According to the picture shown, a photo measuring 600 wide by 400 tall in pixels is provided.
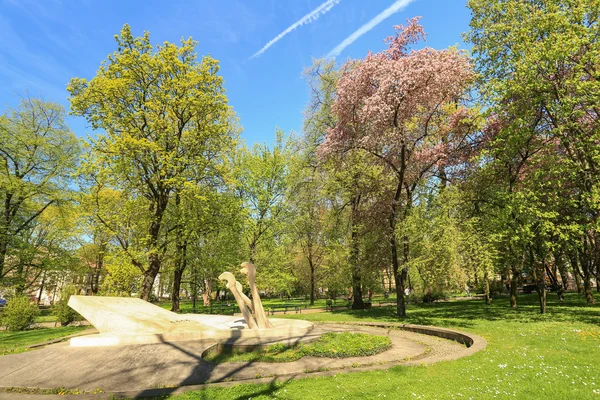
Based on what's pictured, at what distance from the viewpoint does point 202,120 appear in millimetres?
22453

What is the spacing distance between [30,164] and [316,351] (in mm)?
28517

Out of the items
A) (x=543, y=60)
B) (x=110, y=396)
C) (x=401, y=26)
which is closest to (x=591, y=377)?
(x=110, y=396)

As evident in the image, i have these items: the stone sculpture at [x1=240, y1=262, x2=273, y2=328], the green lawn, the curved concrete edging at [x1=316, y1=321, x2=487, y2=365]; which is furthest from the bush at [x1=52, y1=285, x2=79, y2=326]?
the green lawn

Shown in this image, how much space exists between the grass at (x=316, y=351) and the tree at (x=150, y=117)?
10650mm

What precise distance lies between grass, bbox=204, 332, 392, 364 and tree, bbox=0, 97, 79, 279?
24.0 m

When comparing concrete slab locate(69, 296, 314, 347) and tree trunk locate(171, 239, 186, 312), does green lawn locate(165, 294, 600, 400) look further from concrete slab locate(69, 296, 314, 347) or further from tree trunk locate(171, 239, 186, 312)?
tree trunk locate(171, 239, 186, 312)

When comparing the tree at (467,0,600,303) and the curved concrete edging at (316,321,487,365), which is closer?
the curved concrete edging at (316,321,487,365)

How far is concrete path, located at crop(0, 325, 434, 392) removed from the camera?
7.09 m

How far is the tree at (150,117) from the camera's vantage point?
18.7 m

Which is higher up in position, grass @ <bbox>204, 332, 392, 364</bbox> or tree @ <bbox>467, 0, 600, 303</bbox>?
tree @ <bbox>467, 0, 600, 303</bbox>

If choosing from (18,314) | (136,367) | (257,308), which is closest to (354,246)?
(257,308)

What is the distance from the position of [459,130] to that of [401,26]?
6916mm

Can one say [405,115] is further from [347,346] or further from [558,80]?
[347,346]

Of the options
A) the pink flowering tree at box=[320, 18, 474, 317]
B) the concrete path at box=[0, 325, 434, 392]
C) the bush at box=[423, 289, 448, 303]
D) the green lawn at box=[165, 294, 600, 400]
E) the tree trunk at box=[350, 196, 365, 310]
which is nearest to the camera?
the green lawn at box=[165, 294, 600, 400]
